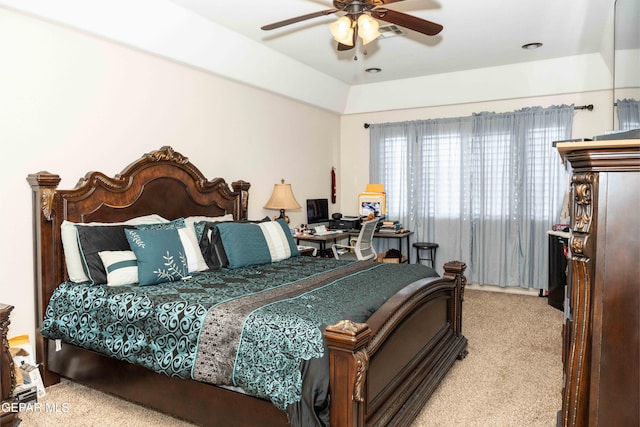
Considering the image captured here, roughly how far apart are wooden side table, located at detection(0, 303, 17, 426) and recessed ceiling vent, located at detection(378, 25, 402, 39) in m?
3.63

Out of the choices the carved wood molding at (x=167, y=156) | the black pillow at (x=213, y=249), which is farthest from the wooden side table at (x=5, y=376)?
the carved wood molding at (x=167, y=156)

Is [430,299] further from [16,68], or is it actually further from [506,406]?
[16,68]

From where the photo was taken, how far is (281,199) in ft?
16.1

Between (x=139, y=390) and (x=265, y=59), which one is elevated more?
(x=265, y=59)

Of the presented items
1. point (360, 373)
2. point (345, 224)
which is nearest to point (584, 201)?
point (360, 373)

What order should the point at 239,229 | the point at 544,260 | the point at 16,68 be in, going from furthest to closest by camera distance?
1. the point at 544,260
2. the point at 239,229
3. the point at 16,68

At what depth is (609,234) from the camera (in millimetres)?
1136

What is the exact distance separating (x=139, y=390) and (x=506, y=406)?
217 cm

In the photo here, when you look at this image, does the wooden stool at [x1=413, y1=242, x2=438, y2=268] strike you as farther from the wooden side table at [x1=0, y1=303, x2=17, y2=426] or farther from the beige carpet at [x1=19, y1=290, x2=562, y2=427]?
the wooden side table at [x1=0, y1=303, x2=17, y2=426]

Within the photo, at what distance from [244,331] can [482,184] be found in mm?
4389

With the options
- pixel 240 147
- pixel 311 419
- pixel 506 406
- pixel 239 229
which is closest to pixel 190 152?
pixel 240 147

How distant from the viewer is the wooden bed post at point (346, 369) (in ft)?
5.98

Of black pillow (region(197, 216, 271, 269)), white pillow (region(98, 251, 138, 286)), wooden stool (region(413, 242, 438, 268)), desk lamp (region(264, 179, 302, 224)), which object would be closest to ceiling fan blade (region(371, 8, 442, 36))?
black pillow (region(197, 216, 271, 269))

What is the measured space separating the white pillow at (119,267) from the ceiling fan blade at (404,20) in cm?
221
